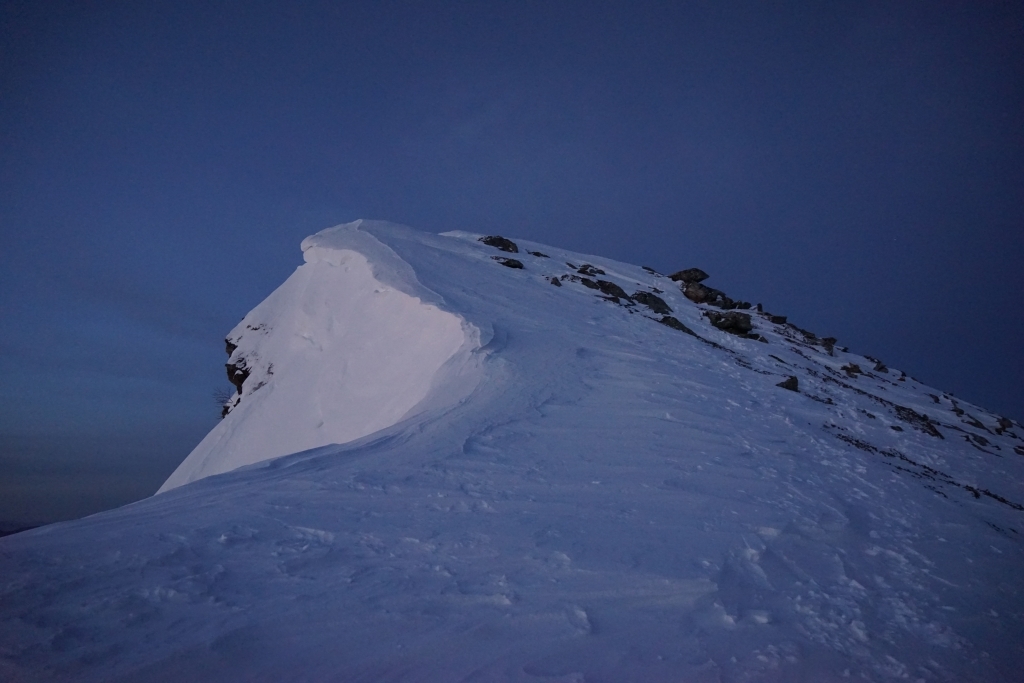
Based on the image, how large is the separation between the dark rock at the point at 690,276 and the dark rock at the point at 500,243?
9.36 m

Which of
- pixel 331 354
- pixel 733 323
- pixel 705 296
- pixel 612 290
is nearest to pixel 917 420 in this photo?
pixel 733 323

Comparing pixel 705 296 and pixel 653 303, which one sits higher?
pixel 705 296

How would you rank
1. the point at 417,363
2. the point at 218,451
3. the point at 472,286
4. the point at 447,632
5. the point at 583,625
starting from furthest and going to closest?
the point at 472,286, the point at 218,451, the point at 417,363, the point at 583,625, the point at 447,632

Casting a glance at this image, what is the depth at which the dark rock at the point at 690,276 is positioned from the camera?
85.6 ft

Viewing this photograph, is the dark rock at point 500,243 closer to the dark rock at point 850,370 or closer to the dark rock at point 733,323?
the dark rock at point 733,323

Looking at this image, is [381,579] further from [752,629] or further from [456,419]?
[456,419]

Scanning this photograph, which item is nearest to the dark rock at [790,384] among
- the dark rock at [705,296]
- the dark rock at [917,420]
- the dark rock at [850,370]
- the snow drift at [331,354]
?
the dark rock at [917,420]

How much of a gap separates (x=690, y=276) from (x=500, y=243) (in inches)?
421

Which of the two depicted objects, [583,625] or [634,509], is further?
[634,509]

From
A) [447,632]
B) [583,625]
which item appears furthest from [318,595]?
[583,625]

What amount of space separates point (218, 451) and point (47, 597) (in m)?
10.4

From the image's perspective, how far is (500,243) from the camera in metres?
21.9

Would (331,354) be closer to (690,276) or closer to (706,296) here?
(706,296)

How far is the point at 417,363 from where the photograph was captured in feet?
31.6
